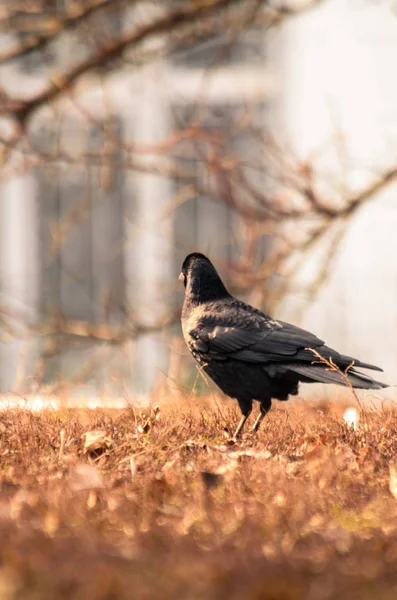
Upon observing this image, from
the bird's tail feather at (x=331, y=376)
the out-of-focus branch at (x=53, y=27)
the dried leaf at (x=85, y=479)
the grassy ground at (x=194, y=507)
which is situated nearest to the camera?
the grassy ground at (x=194, y=507)

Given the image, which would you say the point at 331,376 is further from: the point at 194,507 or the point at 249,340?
the point at 194,507

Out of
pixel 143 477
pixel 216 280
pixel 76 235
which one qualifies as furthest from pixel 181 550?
pixel 76 235

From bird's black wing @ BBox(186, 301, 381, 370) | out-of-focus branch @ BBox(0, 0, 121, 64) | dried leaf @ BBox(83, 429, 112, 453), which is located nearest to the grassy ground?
dried leaf @ BBox(83, 429, 112, 453)

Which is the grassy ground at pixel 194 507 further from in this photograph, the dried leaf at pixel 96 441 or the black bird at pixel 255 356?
the black bird at pixel 255 356

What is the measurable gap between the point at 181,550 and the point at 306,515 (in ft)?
1.72

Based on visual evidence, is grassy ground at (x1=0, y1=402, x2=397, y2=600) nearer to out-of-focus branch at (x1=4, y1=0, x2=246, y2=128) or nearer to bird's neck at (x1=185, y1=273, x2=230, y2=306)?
bird's neck at (x1=185, y1=273, x2=230, y2=306)

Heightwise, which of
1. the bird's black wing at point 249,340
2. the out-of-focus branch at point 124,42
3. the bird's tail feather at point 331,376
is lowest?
the bird's tail feather at point 331,376

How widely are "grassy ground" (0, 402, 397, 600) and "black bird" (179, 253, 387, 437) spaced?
161mm

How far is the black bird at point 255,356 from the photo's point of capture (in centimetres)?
425

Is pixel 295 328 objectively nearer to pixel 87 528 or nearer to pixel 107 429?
pixel 107 429

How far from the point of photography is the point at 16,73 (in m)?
19.9

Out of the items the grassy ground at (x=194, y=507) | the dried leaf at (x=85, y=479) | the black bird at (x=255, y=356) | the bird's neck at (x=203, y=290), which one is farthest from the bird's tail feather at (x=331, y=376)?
the dried leaf at (x=85, y=479)

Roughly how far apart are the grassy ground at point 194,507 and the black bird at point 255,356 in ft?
0.53

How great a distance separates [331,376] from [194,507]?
1397 millimetres
